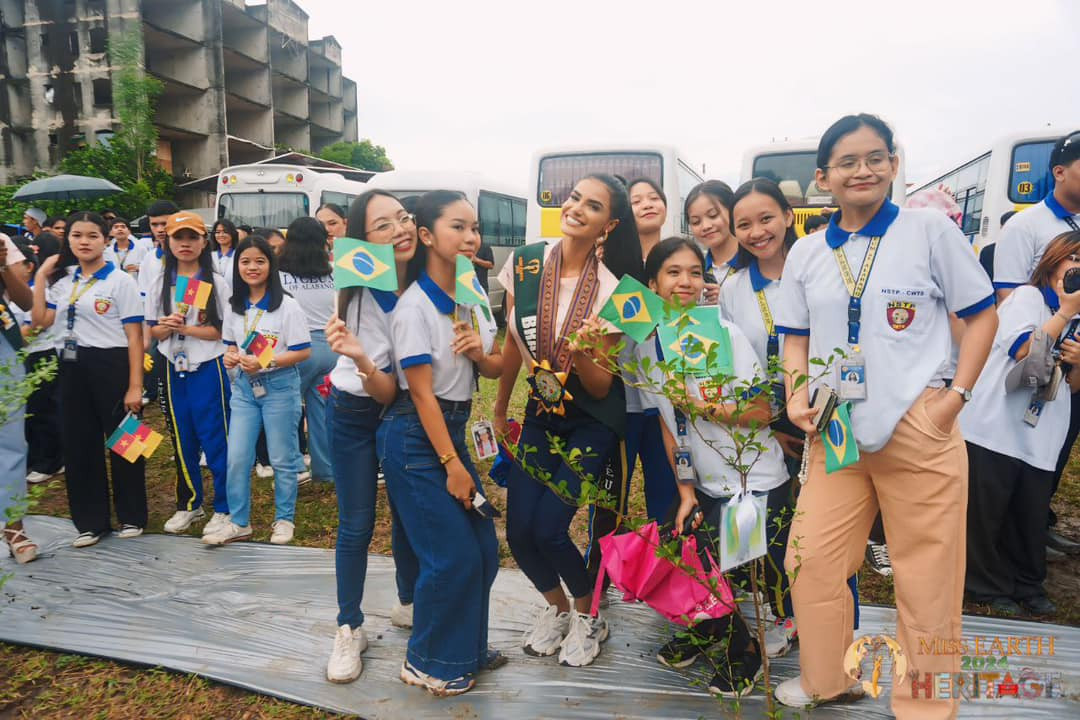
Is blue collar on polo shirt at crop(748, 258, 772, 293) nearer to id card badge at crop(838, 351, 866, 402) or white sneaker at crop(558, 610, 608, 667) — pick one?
id card badge at crop(838, 351, 866, 402)

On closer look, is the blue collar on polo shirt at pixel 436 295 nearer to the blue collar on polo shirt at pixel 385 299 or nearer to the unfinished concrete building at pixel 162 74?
the blue collar on polo shirt at pixel 385 299

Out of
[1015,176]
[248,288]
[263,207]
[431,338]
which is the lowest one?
[431,338]

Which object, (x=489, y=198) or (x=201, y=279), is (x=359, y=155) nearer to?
(x=489, y=198)

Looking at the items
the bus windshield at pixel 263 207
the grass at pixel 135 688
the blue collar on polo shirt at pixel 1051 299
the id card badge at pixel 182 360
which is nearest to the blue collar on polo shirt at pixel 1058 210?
the blue collar on polo shirt at pixel 1051 299

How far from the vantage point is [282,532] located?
3951 mm

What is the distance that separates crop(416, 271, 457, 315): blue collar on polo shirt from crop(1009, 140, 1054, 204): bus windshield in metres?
8.58

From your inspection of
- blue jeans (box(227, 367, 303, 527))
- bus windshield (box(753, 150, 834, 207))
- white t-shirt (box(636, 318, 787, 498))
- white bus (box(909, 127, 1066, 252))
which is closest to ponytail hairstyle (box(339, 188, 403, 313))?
white t-shirt (box(636, 318, 787, 498))

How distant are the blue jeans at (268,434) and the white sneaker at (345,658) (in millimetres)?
1497

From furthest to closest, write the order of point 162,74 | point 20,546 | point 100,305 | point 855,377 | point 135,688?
1. point 162,74
2. point 100,305
3. point 20,546
4. point 135,688
5. point 855,377

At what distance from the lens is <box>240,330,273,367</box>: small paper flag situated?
12.4ft

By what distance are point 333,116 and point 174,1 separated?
427 inches

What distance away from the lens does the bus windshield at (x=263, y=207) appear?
12172 millimetres

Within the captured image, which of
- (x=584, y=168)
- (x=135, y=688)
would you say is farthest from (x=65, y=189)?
(x=135, y=688)

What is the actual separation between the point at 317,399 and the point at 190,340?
99cm
